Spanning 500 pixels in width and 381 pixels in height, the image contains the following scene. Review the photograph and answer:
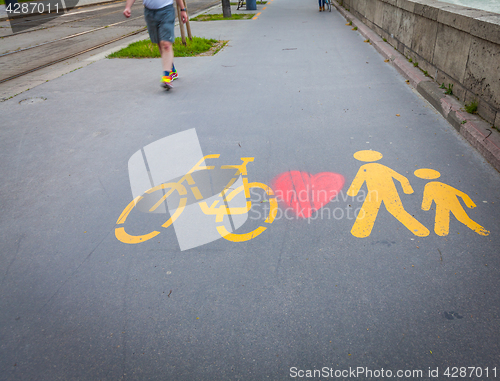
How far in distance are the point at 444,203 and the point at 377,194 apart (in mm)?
592

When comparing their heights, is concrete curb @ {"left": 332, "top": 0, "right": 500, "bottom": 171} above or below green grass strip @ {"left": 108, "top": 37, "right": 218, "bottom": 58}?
below

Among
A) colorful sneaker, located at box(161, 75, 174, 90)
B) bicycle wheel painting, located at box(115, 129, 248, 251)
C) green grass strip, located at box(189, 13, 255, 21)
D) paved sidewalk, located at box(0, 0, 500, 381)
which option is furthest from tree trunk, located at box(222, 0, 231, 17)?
bicycle wheel painting, located at box(115, 129, 248, 251)

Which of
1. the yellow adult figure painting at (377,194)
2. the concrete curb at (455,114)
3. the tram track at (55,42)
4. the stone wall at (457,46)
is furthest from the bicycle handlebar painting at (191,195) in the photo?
the tram track at (55,42)

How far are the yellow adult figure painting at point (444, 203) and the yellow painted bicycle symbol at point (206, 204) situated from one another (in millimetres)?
1427

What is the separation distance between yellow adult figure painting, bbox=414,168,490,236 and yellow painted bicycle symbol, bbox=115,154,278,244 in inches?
56.2

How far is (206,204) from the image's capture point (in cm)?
346

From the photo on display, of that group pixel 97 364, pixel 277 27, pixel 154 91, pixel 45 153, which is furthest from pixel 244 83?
pixel 277 27

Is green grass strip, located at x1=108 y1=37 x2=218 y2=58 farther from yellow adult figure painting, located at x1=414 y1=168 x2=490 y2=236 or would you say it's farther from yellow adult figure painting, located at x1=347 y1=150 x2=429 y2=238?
yellow adult figure painting, located at x1=414 y1=168 x2=490 y2=236

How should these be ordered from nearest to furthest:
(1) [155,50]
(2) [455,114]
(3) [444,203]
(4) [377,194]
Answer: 1. (3) [444,203]
2. (4) [377,194]
3. (2) [455,114]
4. (1) [155,50]

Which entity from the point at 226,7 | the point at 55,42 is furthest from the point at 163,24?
the point at 226,7

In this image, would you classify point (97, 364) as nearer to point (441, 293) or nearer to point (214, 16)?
point (441, 293)

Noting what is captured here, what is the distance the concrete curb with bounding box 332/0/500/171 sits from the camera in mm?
3965

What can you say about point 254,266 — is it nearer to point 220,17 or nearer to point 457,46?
point 457,46

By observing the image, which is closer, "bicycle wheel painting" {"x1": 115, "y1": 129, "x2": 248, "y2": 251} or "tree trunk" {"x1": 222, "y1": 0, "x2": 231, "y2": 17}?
"bicycle wheel painting" {"x1": 115, "y1": 129, "x2": 248, "y2": 251}
